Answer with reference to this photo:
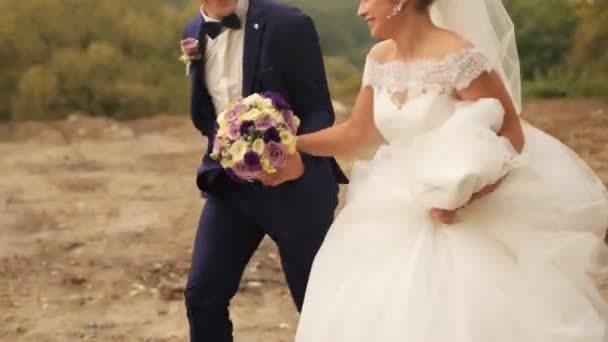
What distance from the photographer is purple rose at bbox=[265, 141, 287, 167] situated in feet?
6.50

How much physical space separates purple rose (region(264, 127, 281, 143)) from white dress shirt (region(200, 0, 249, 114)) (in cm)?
39

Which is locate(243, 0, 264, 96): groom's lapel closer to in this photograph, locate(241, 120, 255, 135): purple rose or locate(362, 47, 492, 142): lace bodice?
locate(241, 120, 255, 135): purple rose

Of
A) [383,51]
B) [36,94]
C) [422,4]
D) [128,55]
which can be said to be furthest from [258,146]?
[128,55]

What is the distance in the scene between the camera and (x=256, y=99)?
6.70 feet

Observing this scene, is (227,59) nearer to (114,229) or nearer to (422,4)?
(422,4)

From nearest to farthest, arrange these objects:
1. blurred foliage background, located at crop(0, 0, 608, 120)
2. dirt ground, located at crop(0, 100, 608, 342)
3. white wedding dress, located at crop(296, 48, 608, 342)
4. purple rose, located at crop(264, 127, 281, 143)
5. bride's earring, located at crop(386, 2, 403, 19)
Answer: white wedding dress, located at crop(296, 48, 608, 342) → bride's earring, located at crop(386, 2, 403, 19) → purple rose, located at crop(264, 127, 281, 143) → dirt ground, located at crop(0, 100, 608, 342) → blurred foliage background, located at crop(0, 0, 608, 120)

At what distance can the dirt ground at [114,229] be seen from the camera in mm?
3836

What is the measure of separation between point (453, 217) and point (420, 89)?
0.87ft

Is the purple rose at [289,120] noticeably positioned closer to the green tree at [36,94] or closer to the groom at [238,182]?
the groom at [238,182]

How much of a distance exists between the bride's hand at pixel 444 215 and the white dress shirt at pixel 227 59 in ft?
2.34

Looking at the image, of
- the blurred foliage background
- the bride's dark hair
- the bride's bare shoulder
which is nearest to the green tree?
the blurred foliage background

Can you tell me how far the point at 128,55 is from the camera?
772cm

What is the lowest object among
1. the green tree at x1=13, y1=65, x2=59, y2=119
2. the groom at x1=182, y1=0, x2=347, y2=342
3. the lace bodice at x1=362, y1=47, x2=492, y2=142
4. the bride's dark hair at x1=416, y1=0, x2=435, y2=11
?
the green tree at x1=13, y1=65, x2=59, y2=119

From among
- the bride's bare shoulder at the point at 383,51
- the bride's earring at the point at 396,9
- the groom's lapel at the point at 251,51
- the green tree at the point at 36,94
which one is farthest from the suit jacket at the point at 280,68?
the green tree at the point at 36,94
